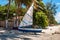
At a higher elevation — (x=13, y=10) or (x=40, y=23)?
(x=13, y=10)

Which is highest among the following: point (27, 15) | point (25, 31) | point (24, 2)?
point (24, 2)

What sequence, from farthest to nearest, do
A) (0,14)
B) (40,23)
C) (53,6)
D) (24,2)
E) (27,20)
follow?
(53,6) → (0,14) → (40,23) → (24,2) → (27,20)

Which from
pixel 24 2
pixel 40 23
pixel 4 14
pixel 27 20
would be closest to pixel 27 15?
pixel 27 20

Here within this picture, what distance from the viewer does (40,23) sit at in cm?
3494

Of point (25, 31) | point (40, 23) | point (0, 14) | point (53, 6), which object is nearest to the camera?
point (25, 31)

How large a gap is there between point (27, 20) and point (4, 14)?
14.1m

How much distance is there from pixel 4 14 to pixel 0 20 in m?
1.42

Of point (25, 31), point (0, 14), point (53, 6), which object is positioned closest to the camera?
point (25, 31)

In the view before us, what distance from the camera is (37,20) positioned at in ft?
116

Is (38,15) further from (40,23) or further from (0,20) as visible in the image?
(0,20)

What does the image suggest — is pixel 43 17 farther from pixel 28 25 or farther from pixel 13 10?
pixel 28 25

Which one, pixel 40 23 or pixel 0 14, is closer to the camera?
pixel 40 23

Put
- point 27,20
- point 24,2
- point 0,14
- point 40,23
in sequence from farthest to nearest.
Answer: point 0,14, point 40,23, point 24,2, point 27,20

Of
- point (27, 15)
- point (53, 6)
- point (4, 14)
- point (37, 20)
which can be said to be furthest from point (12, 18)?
point (53, 6)
